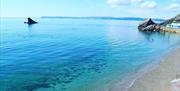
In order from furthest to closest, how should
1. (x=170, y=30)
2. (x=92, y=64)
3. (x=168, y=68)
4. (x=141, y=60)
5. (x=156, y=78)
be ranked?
(x=170, y=30) < (x=141, y=60) < (x=92, y=64) < (x=168, y=68) < (x=156, y=78)

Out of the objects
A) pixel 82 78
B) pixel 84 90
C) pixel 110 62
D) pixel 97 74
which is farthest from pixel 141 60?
pixel 84 90

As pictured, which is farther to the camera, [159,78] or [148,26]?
[148,26]

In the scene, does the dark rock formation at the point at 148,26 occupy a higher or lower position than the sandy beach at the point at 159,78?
higher

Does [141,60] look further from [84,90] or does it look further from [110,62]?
[84,90]

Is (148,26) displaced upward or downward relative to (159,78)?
upward

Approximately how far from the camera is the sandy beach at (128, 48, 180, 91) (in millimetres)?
26202

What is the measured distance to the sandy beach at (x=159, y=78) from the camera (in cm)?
2620

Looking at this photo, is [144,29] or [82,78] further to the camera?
[144,29]

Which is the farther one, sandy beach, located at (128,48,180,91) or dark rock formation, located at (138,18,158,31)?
dark rock formation, located at (138,18,158,31)

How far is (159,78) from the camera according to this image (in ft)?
98.0

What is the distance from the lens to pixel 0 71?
34.7 m

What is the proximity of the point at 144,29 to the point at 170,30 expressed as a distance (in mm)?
12771

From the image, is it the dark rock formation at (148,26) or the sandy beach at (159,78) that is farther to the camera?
the dark rock formation at (148,26)

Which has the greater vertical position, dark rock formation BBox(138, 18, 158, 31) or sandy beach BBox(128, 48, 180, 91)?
dark rock formation BBox(138, 18, 158, 31)
